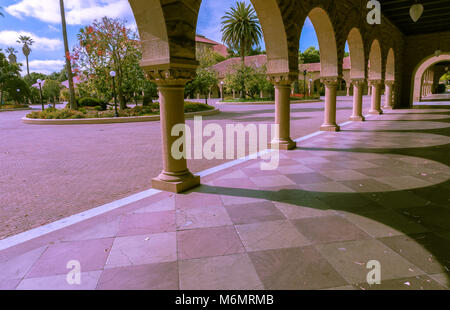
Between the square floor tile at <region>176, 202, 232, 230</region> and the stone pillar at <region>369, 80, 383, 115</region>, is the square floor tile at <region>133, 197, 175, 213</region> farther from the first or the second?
the stone pillar at <region>369, 80, 383, 115</region>

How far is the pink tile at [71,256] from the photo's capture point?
8.47 ft

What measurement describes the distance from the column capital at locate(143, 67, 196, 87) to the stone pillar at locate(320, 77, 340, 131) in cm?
766

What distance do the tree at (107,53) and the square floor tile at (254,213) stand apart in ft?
65.3

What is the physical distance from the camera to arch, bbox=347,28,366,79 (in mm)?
12898

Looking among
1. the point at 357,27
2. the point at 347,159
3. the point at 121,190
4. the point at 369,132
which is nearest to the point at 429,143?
the point at 369,132

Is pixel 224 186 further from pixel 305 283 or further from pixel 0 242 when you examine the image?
pixel 0 242

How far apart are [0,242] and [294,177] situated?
175 inches

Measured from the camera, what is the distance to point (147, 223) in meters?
3.53

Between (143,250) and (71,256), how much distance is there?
2.29ft

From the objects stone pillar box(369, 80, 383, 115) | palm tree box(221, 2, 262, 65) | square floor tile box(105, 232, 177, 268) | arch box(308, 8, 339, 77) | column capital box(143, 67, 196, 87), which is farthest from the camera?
palm tree box(221, 2, 262, 65)

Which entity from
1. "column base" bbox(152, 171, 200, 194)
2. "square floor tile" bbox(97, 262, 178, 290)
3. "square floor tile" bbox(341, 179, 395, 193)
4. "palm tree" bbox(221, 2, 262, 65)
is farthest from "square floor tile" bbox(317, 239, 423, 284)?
"palm tree" bbox(221, 2, 262, 65)

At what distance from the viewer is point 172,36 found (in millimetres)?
4352

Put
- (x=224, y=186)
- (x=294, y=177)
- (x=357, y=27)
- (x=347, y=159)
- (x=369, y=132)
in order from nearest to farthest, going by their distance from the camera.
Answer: (x=224, y=186), (x=294, y=177), (x=347, y=159), (x=369, y=132), (x=357, y=27)
